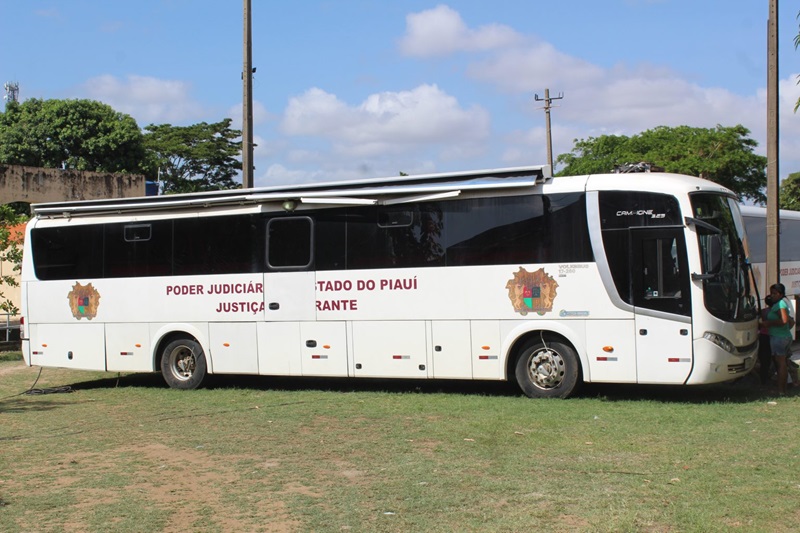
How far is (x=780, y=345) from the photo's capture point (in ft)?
40.0

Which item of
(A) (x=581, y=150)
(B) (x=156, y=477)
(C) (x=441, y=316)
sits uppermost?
(A) (x=581, y=150)

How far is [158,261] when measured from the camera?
1491 cm

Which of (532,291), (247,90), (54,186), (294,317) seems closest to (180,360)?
(294,317)

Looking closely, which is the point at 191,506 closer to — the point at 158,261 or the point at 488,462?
the point at 488,462

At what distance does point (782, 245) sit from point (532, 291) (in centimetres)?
1197

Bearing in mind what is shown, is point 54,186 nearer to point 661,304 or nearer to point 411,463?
point 661,304

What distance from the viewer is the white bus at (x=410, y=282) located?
1149 centimetres

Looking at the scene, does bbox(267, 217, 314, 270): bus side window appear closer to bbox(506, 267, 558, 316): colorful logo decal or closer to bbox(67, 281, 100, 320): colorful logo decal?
bbox(506, 267, 558, 316): colorful logo decal

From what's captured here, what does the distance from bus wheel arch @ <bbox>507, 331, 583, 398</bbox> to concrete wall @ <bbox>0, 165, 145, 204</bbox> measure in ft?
69.5

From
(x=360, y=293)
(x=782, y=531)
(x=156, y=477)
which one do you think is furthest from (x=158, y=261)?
(x=782, y=531)

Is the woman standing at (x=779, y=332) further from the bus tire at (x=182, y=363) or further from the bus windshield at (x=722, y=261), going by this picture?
the bus tire at (x=182, y=363)

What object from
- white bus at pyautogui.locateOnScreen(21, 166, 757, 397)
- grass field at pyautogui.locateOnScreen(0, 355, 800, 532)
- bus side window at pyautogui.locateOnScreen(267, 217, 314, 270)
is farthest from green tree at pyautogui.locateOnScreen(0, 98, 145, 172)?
grass field at pyautogui.locateOnScreen(0, 355, 800, 532)

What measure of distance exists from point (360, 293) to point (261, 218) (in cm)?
222

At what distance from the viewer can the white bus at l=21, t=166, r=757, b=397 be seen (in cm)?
1149
